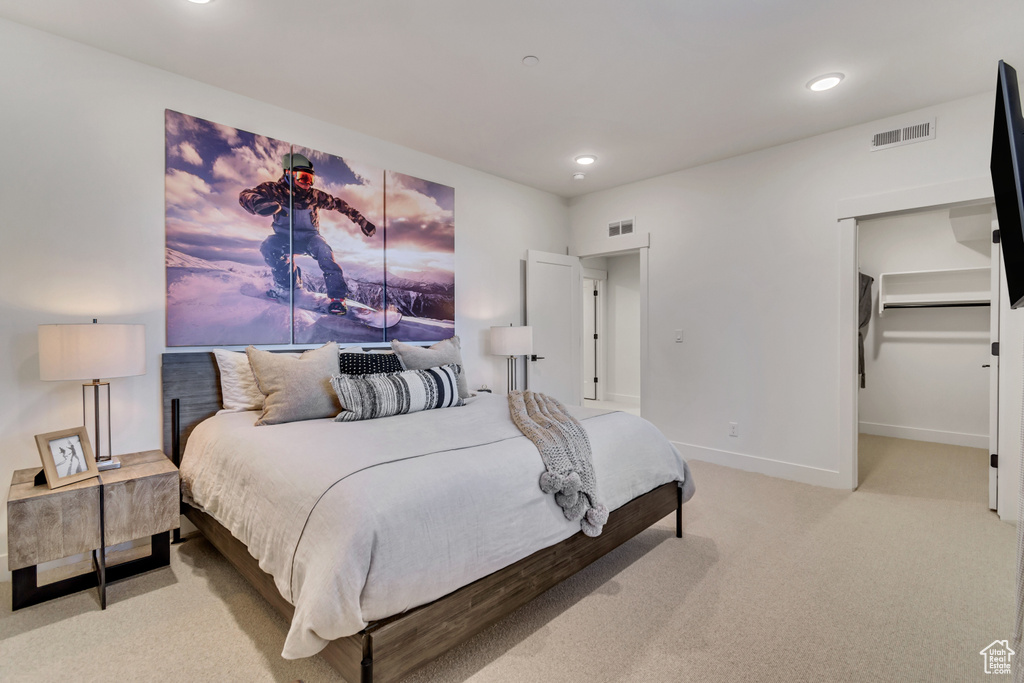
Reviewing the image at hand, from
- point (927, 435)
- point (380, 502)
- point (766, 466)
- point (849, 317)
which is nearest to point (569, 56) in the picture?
point (380, 502)

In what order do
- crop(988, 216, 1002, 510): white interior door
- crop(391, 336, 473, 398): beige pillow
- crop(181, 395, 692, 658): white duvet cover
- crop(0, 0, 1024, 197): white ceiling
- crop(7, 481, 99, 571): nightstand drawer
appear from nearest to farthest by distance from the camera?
crop(181, 395, 692, 658): white duvet cover
crop(7, 481, 99, 571): nightstand drawer
crop(0, 0, 1024, 197): white ceiling
crop(988, 216, 1002, 510): white interior door
crop(391, 336, 473, 398): beige pillow

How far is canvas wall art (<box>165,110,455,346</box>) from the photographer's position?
278cm

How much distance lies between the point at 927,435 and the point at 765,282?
119 inches

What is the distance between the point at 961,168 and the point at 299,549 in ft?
14.0

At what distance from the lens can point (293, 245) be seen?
126 inches

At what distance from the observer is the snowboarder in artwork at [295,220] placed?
3076 mm

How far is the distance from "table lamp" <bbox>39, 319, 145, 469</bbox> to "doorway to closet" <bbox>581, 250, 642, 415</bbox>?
568 centimetres

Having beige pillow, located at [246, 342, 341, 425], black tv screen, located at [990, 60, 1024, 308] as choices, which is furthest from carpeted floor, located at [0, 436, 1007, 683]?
black tv screen, located at [990, 60, 1024, 308]

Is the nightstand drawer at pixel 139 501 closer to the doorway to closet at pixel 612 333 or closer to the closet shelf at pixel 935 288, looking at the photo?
the doorway to closet at pixel 612 333

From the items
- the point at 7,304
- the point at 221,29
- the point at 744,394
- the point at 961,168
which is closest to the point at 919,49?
the point at 961,168

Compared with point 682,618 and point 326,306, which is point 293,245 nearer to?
point 326,306

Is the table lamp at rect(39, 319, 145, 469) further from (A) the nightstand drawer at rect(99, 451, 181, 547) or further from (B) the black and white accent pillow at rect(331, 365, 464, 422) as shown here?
(B) the black and white accent pillow at rect(331, 365, 464, 422)

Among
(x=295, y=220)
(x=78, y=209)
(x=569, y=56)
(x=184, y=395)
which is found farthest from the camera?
(x=295, y=220)

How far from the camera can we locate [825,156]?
3582 millimetres
